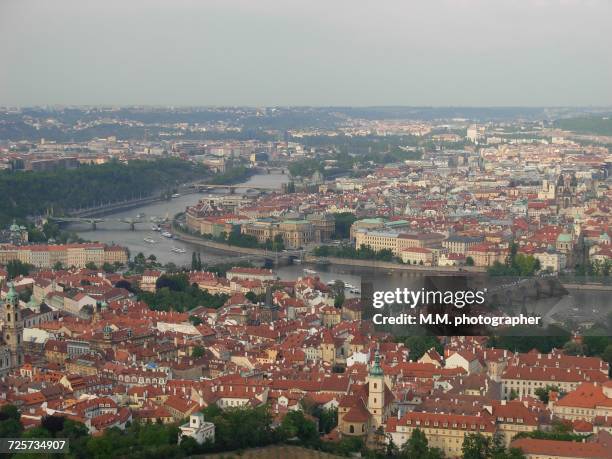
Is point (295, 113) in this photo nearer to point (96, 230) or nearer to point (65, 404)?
point (96, 230)

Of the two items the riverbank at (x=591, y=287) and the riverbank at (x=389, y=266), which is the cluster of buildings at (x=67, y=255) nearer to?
the riverbank at (x=389, y=266)

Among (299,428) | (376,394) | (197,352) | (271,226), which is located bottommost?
(271,226)

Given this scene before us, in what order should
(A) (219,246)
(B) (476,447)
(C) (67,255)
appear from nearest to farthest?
(B) (476,447), (C) (67,255), (A) (219,246)

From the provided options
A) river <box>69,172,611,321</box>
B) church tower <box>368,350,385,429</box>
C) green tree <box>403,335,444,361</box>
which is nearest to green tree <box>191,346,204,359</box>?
green tree <box>403,335,444,361</box>

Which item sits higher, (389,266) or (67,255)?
(67,255)

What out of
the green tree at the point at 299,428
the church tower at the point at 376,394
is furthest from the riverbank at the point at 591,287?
the green tree at the point at 299,428

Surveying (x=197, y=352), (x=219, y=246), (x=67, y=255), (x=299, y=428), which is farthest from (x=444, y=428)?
(x=219, y=246)

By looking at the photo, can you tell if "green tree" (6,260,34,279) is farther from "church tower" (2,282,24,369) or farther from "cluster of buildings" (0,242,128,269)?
"church tower" (2,282,24,369)

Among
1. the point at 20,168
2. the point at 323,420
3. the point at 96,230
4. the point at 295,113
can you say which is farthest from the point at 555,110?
the point at 323,420

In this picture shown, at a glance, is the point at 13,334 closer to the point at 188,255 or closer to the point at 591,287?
the point at 591,287
